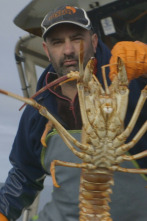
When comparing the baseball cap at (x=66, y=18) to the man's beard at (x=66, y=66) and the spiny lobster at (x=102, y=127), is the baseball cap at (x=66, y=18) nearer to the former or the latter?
the man's beard at (x=66, y=66)

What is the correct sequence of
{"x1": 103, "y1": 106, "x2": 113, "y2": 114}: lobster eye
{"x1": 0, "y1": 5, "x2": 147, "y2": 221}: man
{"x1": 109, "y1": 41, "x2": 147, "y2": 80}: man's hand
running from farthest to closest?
{"x1": 0, "y1": 5, "x2": 147, "y2": 221}: man
{"x1": 109, "y1": 41, "x2": 147, "y2": 80}: man's hand
{"x1": 103, "y1": 106, "x2": 113, "y2": 114}: lobster eye

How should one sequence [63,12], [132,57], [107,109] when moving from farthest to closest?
[63,12]
[132,57]
[107,109]

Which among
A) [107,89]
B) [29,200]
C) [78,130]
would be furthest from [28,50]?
[107,89]

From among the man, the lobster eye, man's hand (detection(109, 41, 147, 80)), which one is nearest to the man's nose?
the man

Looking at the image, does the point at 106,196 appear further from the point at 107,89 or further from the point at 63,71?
the point at 63,71

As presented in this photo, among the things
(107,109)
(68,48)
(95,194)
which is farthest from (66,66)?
(95,194)

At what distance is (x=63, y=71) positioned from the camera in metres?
2.55

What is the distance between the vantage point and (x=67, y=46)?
98.1 inches

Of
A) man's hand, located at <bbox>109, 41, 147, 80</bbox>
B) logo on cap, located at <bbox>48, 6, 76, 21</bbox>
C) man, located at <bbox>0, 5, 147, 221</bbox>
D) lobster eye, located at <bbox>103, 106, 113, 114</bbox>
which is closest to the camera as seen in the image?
lobster eye, located at <bbox>103, 106, 113, 114</bbox>

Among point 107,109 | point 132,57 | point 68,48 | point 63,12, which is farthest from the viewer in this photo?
point 63,12

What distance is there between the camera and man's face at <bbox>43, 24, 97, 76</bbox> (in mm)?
2480

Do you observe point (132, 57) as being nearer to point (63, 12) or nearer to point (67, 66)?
point (67, 66)

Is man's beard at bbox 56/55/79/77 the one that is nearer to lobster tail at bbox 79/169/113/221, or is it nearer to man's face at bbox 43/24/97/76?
man's face at bbox 43/24/97/76

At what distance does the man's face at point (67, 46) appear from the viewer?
8.14ft
